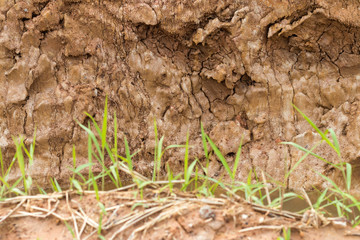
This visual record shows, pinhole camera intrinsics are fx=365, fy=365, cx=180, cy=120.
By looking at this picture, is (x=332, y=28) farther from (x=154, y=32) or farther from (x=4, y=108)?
(x=4, y=108)

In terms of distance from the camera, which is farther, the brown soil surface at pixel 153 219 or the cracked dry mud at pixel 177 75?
the cracked dry mud at pixel 177 75

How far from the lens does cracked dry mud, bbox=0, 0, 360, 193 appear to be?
2.62 m

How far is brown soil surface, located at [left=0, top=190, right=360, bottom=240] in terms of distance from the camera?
1.13 metres

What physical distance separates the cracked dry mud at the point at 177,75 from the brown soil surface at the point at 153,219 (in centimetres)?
148

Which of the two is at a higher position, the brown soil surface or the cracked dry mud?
the cracked dry mud

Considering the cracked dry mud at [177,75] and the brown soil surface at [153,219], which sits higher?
the cracked dry mud at [177,75]

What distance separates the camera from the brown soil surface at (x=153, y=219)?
1.13 metres

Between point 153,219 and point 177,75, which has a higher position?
point 177,75

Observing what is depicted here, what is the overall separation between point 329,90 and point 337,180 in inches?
25.4

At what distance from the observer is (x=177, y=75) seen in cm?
281

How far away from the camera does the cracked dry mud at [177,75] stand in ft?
8.61

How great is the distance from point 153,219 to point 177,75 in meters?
1.78

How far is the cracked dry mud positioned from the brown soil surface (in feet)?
4.84

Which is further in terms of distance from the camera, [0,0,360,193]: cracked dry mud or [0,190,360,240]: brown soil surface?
[0,0,360,193]: cracked dry mud
